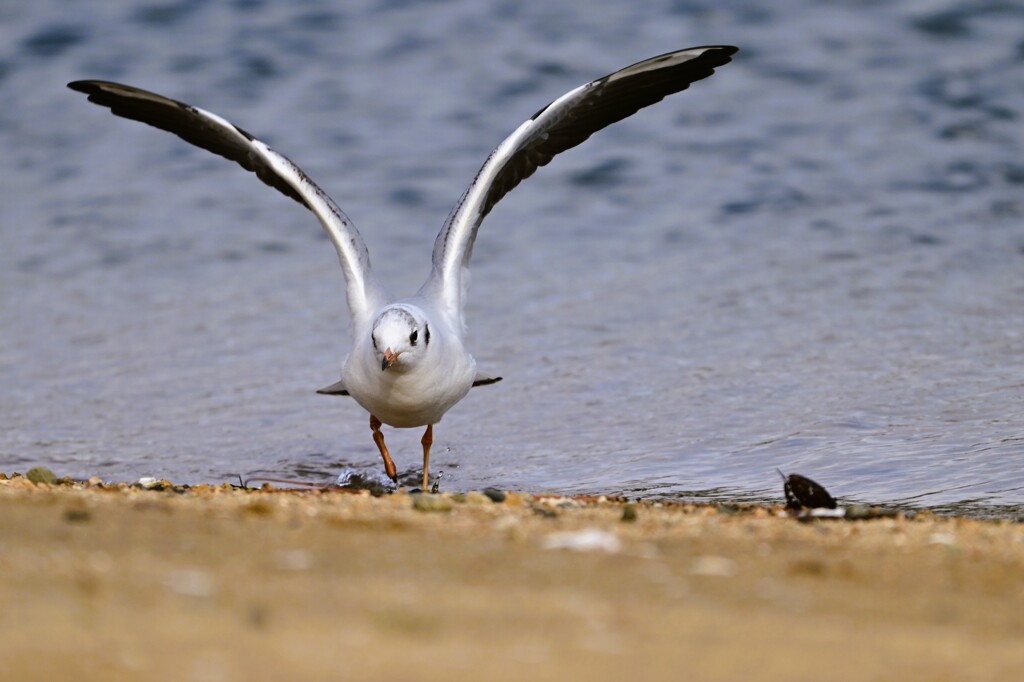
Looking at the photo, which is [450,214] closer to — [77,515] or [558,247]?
[77,515]

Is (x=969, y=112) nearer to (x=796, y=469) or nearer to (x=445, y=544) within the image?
(x=796, y=469)

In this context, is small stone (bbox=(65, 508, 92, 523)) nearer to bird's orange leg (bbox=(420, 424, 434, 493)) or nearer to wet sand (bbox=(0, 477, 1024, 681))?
wet sand (bbox=(0, 477, 1024, 681))

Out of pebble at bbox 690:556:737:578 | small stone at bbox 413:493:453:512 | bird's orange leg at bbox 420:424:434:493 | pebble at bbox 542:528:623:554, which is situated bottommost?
pebble at bbox 690:556:737:578

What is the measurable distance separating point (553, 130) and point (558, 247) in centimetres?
415

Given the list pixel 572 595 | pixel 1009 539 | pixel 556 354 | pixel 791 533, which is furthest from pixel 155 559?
pixel 556 354

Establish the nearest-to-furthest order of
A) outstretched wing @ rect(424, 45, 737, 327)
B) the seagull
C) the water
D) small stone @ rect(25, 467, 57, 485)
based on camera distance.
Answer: small stone @ rect(25, 467, 57, 485) < the seagull < outstretched wing @ rect(424, 45, 737, 327) < the water

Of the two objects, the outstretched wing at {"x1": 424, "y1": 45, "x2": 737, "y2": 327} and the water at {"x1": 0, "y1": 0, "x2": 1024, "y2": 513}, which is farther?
the water at {"x1": 0, "y1": 0, "x2": 1024, "y2": 513}

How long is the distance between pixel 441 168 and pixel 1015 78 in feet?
18.9

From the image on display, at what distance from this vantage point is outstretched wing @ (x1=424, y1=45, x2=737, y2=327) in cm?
704

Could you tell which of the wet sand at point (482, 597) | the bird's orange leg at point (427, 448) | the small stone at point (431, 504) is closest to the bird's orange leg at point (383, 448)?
the bird's orange leg at point (427, 448)

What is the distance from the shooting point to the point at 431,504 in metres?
4.88

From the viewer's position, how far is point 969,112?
528 inches

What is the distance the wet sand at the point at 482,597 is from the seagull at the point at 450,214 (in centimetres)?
210

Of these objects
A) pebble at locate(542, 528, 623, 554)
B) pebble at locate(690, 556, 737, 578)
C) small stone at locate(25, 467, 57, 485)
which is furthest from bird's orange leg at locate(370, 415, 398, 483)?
pebble at locate(690, 556, 737, 578)
